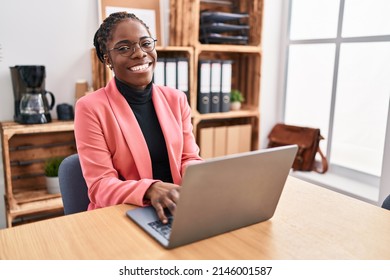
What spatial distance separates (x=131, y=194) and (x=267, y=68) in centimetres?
226

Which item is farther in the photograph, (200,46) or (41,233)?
(200,46)

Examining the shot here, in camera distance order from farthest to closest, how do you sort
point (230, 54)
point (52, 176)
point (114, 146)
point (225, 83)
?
1. point (230, 54)
2. point (225, 83)
3. point (52, 176)
4. point (114, 146)

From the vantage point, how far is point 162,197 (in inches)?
39.9

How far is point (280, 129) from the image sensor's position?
304cm

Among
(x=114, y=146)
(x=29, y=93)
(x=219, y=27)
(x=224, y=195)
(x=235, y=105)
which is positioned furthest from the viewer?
(x=235, y=105)

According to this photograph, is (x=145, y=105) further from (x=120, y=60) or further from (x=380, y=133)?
(x=380, y=133)

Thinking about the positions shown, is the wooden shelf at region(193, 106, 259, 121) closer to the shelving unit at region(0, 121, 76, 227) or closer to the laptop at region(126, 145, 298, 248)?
the shelving unit at region(0, 121, 76, 227)

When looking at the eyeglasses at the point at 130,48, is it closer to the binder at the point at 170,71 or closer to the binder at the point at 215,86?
the binder at the point at 170,71

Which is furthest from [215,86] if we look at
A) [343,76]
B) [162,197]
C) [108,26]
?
[162,197]

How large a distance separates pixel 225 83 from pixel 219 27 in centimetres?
39

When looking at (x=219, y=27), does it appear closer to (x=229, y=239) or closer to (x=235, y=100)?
(x=235, y=100)

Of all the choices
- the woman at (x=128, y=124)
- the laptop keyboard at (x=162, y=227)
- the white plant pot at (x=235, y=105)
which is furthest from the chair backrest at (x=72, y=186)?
the white plant pot at (x=235, y=105)

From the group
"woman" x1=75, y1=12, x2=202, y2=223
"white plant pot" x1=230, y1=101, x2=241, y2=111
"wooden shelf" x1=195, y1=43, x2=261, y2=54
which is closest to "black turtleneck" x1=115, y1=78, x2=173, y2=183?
"woman" x1=75, y1=12, x2=202, y2=223
